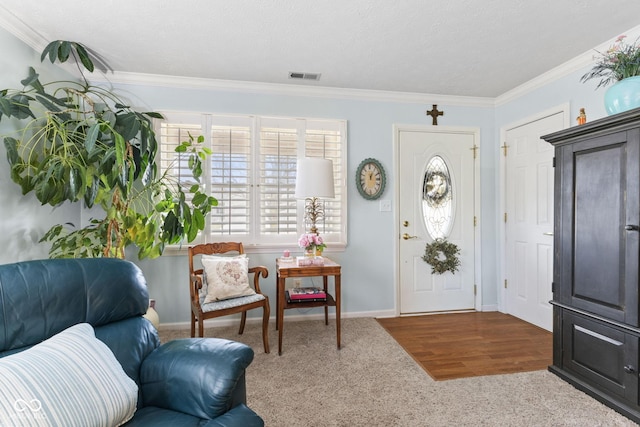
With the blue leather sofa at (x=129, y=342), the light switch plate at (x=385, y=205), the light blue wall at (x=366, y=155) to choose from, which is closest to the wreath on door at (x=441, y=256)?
the light blue wall at (x=366, y=155)

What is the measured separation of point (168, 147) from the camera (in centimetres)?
329

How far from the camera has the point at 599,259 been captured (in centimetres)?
210

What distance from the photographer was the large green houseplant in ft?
6.91

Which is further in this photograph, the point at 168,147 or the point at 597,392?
the point at 168,147

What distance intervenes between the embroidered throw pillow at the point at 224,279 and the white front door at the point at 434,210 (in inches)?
69.4

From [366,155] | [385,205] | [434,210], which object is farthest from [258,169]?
[434,210]

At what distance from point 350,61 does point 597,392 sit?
2906mm

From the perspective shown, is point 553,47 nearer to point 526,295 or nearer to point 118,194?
point 526,295

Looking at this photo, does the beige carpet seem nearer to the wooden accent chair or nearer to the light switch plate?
the wooden accent chair

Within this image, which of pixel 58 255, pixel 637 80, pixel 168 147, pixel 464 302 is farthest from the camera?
pixel 464 302

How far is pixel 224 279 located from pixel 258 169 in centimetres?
119

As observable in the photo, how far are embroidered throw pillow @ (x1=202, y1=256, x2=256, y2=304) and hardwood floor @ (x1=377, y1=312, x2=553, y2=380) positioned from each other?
1.47 m

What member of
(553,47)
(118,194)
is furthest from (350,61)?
(118,194)

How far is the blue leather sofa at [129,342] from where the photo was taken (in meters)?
1.23
